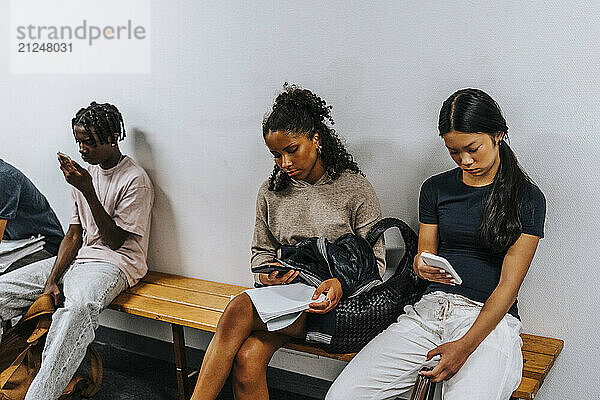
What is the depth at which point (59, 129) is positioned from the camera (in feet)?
10.9

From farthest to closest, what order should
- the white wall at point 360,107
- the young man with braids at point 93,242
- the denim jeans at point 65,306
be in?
1. the young man with braids at point 93,242
2. the denim jeans at point 65,306
3. the white wall at point 360,107

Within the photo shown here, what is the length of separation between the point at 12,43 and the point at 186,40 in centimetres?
104

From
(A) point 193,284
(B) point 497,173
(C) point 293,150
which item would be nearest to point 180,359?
(A) point 193,284

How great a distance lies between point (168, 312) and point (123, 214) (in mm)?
520

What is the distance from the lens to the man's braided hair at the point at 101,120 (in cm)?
289

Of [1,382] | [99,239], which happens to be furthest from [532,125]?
[1,382]

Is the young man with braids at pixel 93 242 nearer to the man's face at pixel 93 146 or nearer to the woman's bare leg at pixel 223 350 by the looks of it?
the man's face at pixel 93 146

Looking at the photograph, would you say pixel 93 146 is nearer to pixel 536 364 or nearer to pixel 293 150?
pixel 293 150

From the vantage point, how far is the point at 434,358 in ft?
6.50

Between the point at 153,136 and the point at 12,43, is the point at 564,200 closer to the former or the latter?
the point at 153,136

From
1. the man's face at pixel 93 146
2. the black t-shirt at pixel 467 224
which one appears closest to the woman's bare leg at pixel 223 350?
the black t-shirt at pixel 467 224

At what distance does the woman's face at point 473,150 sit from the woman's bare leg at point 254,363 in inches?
27.3

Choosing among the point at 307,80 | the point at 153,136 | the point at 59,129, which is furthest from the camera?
the point at 59,129

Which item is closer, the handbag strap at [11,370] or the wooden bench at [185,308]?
the wooden bench at [185,308]
